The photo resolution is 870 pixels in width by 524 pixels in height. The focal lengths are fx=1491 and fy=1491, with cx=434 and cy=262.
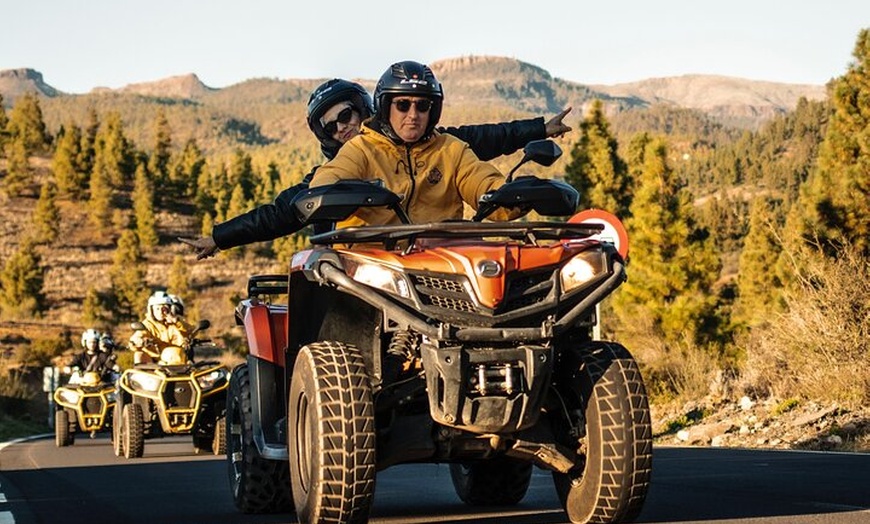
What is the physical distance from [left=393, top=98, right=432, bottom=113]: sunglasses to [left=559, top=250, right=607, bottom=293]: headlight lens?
1576 mm

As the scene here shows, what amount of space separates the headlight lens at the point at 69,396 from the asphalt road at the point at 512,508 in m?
10.2

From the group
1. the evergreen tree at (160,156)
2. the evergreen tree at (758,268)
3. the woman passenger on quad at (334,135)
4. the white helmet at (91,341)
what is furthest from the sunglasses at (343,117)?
the evergreen tree at (160,156)

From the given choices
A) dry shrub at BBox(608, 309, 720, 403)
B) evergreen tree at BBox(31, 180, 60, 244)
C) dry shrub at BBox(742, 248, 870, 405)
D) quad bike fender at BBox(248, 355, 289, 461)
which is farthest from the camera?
evergreen tree at BBox(31, 180, 60, 244)

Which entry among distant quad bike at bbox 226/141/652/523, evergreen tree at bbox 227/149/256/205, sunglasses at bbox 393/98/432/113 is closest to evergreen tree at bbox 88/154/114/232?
evergreen tree at bbox 227/149/256/205

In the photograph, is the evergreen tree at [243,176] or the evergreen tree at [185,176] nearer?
the evergreen tree at [185,176]

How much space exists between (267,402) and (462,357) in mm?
2263

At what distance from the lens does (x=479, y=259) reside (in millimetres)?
6500

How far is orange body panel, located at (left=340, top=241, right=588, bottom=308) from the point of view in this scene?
21.2 ft

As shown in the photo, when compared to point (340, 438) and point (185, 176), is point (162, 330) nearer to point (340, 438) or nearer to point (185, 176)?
point (340, 438)

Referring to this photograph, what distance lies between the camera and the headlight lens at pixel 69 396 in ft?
85.0

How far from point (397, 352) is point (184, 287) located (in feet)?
386

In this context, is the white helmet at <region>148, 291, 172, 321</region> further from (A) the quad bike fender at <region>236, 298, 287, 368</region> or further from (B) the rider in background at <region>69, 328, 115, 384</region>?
→ (A) the quad bike fender at <region>236, 298, 287, 368</region>

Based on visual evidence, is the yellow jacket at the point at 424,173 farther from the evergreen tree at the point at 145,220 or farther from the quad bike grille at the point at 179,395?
the evergreen tree at the point at 145,220

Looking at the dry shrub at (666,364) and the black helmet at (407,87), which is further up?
the black helmet at (407,87)
